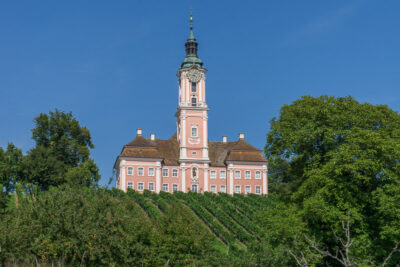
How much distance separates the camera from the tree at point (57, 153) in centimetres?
6425

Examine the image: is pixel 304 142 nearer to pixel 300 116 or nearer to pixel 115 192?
pixel 300 116

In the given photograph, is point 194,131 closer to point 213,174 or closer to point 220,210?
point 213,174

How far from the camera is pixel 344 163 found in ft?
93.9

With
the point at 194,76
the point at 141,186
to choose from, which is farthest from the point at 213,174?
the point at 194,76

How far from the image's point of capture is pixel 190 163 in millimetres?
74438

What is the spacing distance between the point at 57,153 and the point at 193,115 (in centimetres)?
1979

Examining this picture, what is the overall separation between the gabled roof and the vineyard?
8.42 m

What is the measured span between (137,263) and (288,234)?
26.9 feet

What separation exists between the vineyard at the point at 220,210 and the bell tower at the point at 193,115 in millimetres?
9234

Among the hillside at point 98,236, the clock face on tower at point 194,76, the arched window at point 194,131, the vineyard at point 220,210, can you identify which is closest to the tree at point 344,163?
the hillside at point 98,236

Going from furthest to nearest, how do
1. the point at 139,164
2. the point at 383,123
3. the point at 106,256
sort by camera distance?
the point at 139,164, the point at 383,123, the point at 106,256

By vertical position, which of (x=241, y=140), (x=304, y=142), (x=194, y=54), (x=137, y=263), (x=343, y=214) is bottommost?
(x=137, y=263)

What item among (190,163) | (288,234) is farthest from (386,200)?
(190,163)

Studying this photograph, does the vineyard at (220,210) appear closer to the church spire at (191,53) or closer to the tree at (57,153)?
the tree at (57,153)
